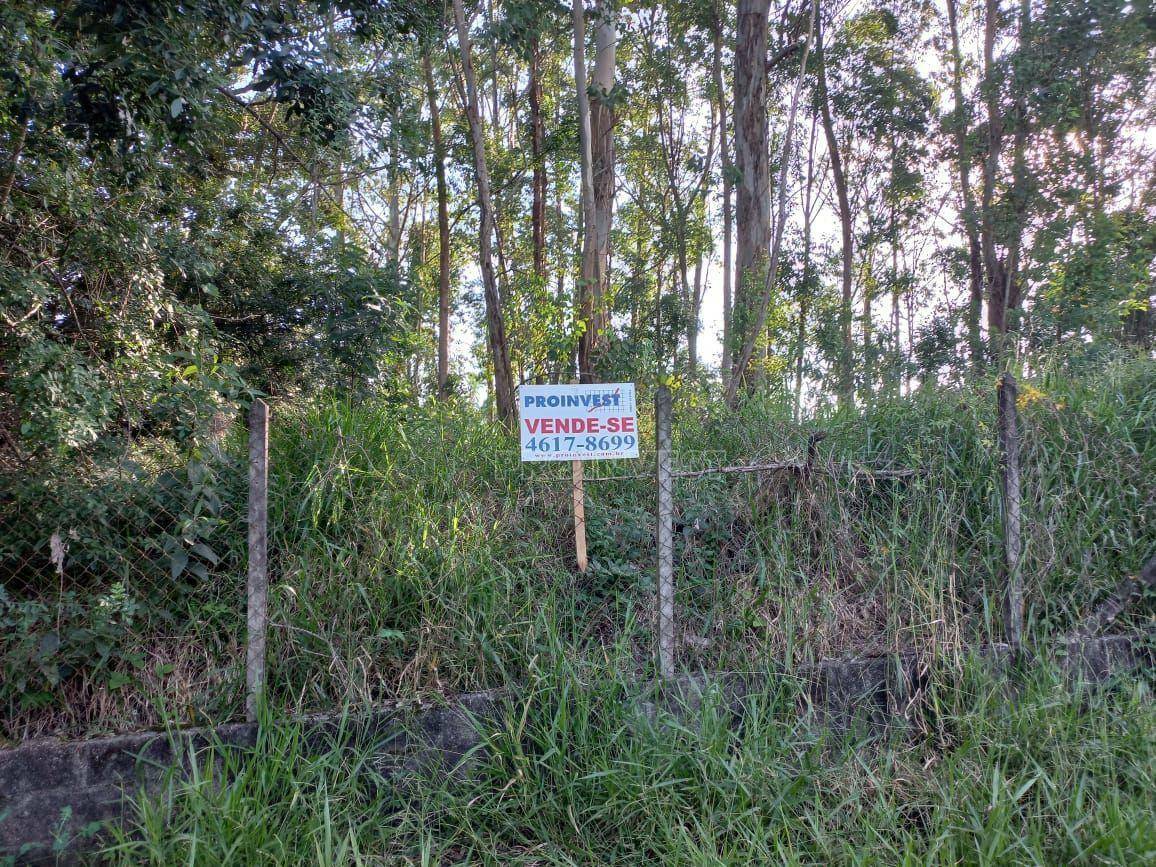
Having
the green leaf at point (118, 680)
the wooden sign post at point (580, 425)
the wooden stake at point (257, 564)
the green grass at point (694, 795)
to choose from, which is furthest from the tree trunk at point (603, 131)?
the green leaf at point (118, 680)

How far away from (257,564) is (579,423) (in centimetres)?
186

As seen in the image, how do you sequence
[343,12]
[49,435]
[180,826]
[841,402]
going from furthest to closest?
[841,402] → [343,12] → [49,435] → [180,826]

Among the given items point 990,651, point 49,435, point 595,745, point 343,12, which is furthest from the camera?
point 343,12

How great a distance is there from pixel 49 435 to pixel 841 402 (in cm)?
521

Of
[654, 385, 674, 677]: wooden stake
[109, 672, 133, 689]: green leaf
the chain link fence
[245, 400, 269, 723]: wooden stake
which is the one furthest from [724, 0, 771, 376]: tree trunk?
[109, 672, 133, 689]: green leaf

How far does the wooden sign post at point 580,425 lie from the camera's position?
14.0ft

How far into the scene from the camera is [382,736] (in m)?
→ 3.56

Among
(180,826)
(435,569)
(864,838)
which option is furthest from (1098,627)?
(180,826)

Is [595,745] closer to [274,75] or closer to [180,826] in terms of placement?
[180,826]

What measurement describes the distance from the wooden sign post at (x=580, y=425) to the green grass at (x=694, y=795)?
1.21 metres

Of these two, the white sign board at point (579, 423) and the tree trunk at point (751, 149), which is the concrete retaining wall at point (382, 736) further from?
the tree trunk at point (751, 149)

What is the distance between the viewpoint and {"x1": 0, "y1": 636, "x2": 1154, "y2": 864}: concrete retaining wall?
323 cm

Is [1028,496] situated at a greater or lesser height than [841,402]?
lesser

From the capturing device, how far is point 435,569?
413 centimetres
